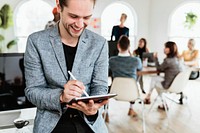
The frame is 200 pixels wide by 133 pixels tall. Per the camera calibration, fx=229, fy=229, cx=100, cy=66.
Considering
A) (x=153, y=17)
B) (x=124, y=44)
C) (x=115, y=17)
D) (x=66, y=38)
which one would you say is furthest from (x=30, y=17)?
(x=66, y=38)

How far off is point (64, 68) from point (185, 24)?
20.8 feet

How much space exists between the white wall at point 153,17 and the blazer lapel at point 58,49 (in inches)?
230

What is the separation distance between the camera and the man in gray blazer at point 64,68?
0.93 metres

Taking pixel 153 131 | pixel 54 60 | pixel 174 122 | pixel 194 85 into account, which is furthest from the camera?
pixel 194 85

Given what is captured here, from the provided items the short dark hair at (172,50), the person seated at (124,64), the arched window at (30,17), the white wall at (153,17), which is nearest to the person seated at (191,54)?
the white wall at (153,17)

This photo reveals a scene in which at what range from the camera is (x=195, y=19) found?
638cm

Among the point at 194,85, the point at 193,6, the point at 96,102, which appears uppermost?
the point at 193,6

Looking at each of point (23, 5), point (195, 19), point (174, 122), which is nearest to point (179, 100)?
point (174, 122)

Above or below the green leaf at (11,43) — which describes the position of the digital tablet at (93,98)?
below

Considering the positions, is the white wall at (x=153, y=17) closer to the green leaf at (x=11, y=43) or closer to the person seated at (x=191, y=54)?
the person seated at (x=191, y=54)

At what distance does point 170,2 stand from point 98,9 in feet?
6.95

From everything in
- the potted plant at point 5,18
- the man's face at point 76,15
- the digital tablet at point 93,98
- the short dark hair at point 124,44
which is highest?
the potted plant at point 5,18

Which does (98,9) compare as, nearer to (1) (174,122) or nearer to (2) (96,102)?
(1) (174,122)

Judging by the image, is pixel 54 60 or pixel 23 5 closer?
pixel 54 60
